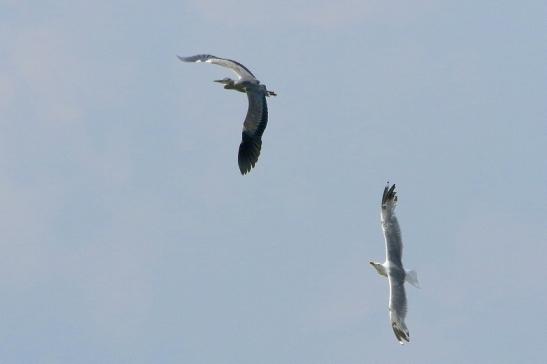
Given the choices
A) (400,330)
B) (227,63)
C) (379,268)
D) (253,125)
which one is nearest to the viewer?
(400,330)

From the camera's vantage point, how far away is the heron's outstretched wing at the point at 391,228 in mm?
51625

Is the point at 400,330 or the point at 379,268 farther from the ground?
the point at 379,268

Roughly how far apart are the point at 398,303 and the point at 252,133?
28.4ft

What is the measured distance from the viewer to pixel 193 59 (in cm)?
5962

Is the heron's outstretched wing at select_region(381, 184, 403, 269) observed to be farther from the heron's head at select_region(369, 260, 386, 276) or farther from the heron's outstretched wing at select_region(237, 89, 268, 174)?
the heron's outstretched wing at select_region(237, 89, 268, 174)

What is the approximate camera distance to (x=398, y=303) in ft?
164

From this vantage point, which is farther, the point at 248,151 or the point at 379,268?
the point at 248,151

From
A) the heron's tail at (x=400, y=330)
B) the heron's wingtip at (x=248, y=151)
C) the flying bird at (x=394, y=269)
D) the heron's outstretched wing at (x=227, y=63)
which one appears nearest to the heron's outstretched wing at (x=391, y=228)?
the flying bird at (x=394, y=269)

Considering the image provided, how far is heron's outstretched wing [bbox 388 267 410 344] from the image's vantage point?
49.5 m

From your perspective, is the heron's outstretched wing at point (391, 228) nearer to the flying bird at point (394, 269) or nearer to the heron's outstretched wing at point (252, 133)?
the flying bird at point (394, 269)

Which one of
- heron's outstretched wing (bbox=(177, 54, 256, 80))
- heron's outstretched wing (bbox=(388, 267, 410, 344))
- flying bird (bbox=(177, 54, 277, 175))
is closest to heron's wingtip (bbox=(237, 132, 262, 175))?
flying bird (bbox=(177, 54, 277, 175))

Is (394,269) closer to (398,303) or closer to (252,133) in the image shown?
(398,303)

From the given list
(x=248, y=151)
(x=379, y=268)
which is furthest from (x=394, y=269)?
(x=248, y=151)

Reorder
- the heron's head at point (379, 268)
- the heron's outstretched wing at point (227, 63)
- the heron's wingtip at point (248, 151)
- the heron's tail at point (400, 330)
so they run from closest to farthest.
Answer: the heron's tail at point (400, 330), the heron's head at point (379, 268), the heron's wingtip at point (248, 151), the heron's outstretched wing at point (227, 63)
